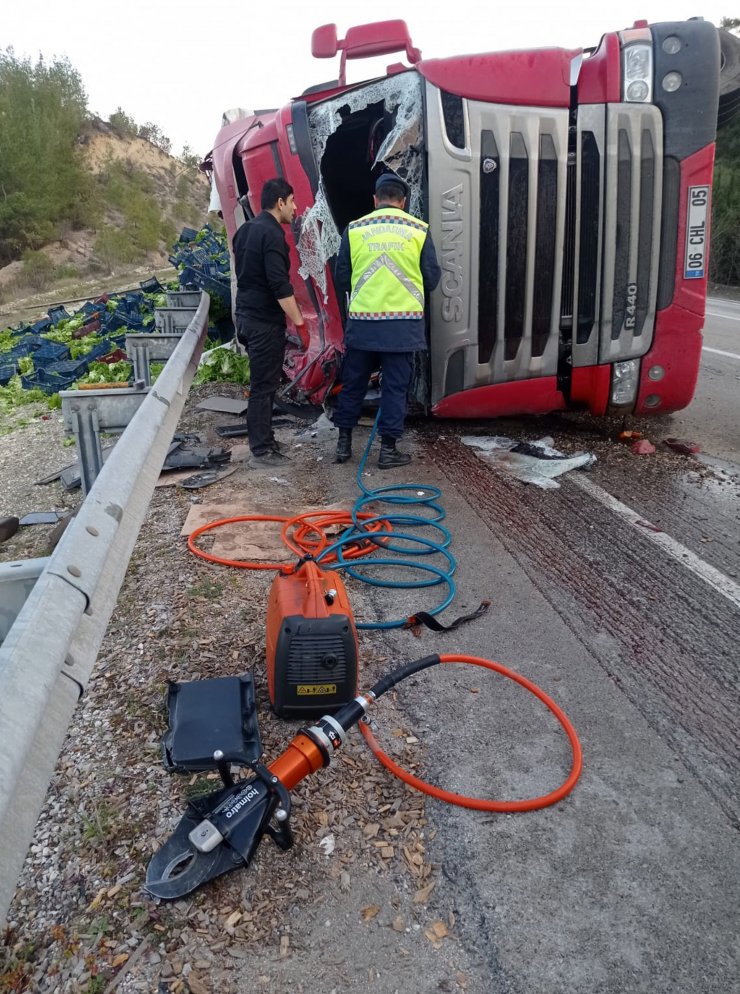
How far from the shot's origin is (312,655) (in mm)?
2443

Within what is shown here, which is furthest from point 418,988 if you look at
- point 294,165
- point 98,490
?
point 294,165

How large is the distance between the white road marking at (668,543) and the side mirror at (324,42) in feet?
11.4

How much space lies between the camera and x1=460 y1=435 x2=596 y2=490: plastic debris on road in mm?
4977

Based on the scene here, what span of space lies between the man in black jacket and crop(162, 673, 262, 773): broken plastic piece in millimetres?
2972

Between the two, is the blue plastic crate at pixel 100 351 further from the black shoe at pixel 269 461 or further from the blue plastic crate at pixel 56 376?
the black shoe at pixel 269 461

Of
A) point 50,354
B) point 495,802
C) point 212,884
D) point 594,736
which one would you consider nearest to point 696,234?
point 594,736

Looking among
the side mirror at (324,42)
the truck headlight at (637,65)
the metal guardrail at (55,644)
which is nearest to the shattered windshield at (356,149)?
the side mirror at (324,42)

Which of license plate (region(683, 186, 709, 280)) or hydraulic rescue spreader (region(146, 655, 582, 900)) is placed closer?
hydraulic rescue spreader (region(146, 655, 582, 900))

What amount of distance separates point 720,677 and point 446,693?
1.06 meters

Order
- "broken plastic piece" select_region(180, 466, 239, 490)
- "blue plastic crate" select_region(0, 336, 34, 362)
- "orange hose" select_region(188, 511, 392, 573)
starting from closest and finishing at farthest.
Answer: "orange hose" select_region(188, 511, 392, 573), "broken plastic piece" select_region(180, 466, 239, 490), "blue plastic crate" select_region(0, 336, 34, 362)

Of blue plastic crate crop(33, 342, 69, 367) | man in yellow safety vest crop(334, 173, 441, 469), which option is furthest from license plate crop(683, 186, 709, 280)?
blue plastic crate crop(33, 342, 69, 367)

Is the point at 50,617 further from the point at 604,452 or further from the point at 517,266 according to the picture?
the point at 604,452

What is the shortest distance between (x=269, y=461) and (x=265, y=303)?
1147 mm

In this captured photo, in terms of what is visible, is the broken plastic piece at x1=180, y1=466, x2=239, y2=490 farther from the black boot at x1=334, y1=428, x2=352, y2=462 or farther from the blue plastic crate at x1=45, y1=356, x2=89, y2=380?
the blue plastic crate at x1=45, y1=356, x2=89, y2=380
